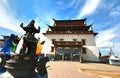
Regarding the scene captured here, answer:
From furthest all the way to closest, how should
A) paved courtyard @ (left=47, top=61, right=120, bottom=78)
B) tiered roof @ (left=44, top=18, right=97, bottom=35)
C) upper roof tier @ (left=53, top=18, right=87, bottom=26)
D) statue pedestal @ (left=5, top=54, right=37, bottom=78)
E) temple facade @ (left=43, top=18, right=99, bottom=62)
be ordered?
1. upper roof tier @ (left=53, top=18, right=87, bottom=26)
2. tiered roof @ (left=44, top=18, right=97, bottom=35)
3. temple facade @ (left=43, top=18, right=99, bottom=62)
4. paved courtyard @ (left=47, top=61, right=120, bottom=78)
5. statue pedestal @ (left=5, top=54, right=37, bottom=78)

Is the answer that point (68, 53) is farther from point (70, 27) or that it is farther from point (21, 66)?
point (21, 66)

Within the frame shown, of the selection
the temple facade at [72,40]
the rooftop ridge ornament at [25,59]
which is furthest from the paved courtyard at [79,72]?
the temple facade at [72,40]

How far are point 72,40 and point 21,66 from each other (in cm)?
2373

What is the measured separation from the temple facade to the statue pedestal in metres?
18.4

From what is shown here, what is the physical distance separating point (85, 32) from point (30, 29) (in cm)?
2414

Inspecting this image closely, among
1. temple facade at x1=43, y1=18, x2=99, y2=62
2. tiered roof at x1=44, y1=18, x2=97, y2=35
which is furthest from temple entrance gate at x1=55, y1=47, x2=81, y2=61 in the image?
tiered roof at x1=44, y1=18, x2=97, y2=35

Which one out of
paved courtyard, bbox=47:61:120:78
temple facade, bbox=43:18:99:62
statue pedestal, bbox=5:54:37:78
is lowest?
paved courtyard, bbox=47:61:120:78

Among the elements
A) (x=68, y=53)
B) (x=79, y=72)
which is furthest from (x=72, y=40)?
(x=79, y=72)

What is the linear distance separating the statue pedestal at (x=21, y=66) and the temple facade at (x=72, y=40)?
1845cm

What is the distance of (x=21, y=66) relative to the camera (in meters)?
2.73

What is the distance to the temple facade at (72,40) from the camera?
2167cm

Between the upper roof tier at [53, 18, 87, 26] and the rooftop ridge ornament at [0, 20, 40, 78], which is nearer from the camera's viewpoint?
the rooftop ridge ornament at [0, 20, 40, 78]

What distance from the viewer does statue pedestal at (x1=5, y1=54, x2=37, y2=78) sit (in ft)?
8.91

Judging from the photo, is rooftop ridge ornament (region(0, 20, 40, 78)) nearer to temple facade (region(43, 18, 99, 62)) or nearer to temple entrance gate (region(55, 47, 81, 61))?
temple facade (region(43, 18, 99, 62))
